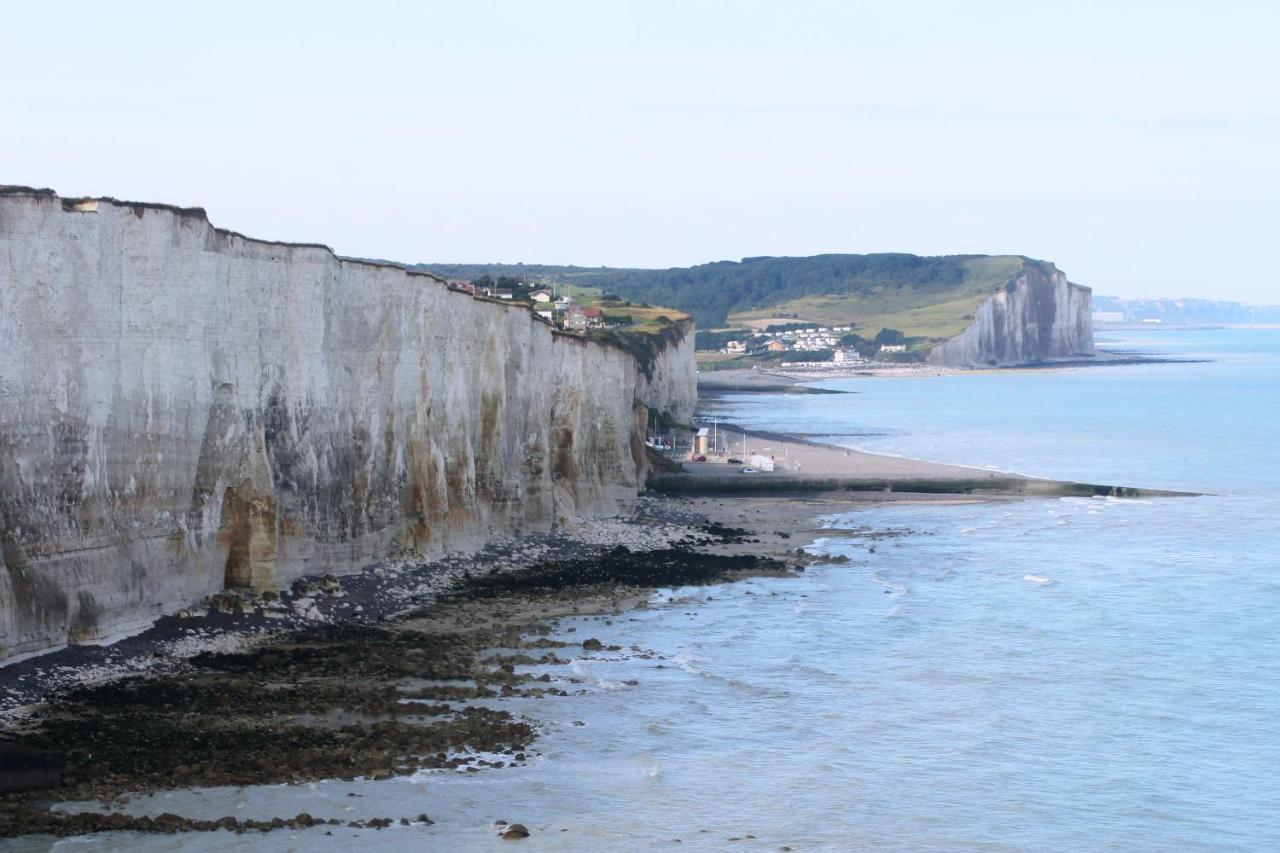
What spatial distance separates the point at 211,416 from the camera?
26.5 metres

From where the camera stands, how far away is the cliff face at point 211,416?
2269cm

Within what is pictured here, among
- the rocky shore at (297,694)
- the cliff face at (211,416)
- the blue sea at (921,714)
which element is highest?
the cliff face at (211,416)

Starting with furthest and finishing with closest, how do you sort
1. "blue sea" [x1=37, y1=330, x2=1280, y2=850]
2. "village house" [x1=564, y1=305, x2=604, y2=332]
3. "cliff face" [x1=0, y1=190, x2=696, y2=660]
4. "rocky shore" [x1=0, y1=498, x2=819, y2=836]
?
"village house" [x1=564, y1=305, x2=604, y2=332] < "cliff face" [x1=0, y1=190, x2=696, y2=660] < "blue sea" [x1=37, y1=330, x2=1280, y2=850] < "rocky shore" [x1=0, y1=498, x2=819, y2=836]

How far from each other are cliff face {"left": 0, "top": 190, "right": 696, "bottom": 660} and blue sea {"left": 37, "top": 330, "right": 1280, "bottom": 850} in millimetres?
4918

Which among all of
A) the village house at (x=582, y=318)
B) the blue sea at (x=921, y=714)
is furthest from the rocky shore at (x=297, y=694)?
the village house at (x=582, y=318)

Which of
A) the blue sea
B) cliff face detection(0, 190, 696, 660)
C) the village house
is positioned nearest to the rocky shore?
the blue sea

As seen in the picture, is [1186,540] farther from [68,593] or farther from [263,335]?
[68,593]

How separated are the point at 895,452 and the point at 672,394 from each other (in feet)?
55.6

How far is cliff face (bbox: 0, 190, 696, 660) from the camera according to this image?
22.7 m

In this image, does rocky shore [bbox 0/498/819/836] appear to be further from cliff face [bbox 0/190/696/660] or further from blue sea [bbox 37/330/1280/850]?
cliff face [bbox 0/190/696/660]

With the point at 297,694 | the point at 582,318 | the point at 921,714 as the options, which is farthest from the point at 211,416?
the point at 582,318

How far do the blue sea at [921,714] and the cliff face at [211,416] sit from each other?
4.92m

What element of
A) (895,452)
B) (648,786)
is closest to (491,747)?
(648,786)

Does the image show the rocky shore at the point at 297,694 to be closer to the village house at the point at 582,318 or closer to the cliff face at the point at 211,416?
the cliff face at the point at 211,416
